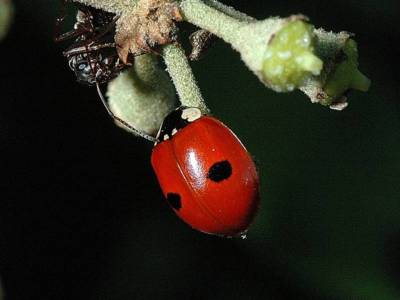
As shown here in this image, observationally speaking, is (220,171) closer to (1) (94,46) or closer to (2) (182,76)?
(2) (182,76)

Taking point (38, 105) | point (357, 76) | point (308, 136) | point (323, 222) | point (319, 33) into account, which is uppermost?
point (319, 33)

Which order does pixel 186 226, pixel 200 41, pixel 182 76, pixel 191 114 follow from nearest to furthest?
pixel 182 76 < pixel 200 41 < pixel 191 114 < pixel 186 226

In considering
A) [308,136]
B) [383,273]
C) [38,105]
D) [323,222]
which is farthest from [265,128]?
[38,105]

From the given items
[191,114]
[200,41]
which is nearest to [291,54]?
[200,41]

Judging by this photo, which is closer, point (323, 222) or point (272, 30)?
point (272, 30)

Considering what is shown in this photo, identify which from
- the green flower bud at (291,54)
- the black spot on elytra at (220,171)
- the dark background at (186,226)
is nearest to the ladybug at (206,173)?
the black spot on elytra at (220,171)

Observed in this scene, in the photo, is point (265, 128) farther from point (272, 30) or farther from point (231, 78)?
point (272, 30)

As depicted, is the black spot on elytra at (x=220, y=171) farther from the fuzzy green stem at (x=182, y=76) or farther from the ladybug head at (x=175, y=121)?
the fuzzy green stem at (x=182, y=76)
